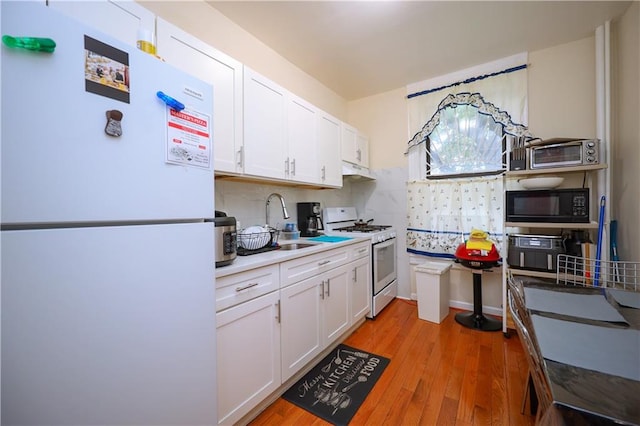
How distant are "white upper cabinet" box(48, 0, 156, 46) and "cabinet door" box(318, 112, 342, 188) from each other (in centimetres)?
150

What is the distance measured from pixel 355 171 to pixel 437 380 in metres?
Result: 2.11

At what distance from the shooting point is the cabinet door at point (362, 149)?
3109 mm

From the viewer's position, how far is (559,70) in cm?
235

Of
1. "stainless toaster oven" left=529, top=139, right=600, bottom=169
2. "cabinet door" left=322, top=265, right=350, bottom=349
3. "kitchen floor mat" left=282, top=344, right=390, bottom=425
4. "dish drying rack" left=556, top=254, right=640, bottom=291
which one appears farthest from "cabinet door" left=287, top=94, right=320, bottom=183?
"dish drying rack" left=556, top=254, right=640, bottom=291

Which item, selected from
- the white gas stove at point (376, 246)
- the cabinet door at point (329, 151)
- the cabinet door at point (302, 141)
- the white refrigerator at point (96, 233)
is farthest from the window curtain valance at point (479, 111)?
the white refrigerator at point (96, 233)

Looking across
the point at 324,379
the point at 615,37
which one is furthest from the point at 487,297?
the point at 615,37

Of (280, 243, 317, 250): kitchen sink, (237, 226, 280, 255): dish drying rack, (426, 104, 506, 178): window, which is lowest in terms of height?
(280, 243, 317, 250): kitchen sink

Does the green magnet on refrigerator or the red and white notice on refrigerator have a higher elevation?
the green magnet on refrigerator

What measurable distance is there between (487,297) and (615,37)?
8.46ft

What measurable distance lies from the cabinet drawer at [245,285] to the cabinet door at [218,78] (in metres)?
0.68

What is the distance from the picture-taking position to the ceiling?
1.86m

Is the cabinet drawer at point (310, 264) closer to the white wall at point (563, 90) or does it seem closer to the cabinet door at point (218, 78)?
the cabinet door at point (218, 78)

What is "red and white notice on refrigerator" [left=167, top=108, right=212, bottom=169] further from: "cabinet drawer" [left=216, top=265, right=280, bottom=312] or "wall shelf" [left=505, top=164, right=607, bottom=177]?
"wall shelf" [left=505, top=164, right=607, bottom=177]

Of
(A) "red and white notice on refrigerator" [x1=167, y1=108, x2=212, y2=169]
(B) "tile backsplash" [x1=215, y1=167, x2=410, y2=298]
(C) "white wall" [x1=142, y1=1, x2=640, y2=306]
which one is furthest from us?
(B) "tile backsplash" [x1=215, y1=167, x2=410, y2=298]
